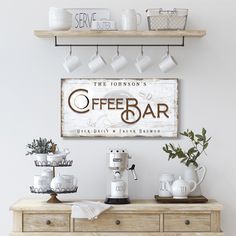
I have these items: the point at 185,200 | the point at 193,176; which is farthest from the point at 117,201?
the point at 193,176

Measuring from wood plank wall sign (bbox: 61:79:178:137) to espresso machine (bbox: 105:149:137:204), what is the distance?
0.22 metres

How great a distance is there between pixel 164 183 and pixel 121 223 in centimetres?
42

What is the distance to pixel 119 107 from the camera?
167 inches

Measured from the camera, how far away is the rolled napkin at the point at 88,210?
12.5 feet

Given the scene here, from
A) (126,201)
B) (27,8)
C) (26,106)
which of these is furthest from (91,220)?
(27,8)

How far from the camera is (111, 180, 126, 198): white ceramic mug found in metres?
3.97

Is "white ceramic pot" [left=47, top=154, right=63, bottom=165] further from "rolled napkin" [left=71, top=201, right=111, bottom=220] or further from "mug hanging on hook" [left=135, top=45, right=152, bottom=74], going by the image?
"mug hanging on hook" [left=135, top=45, right=152, bottom=74]

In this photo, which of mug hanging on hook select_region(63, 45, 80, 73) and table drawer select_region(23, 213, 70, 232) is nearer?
table drawer select_region(23, 213, 70, 232)

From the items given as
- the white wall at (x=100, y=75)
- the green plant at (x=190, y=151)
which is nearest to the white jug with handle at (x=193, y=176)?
the green plant at (x=190, y=151)

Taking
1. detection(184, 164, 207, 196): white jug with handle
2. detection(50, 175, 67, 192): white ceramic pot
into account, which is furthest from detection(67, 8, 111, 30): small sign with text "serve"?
detection(184, 164, 207, 196): white jug with handle

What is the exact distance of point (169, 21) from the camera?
158 inches

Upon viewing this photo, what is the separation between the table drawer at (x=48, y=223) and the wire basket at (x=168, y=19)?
132 centimetres

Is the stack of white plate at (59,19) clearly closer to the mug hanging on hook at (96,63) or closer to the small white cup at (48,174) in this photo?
the mug hanging on hook at (96,63)

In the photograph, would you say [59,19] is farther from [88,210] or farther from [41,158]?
[88,210]
